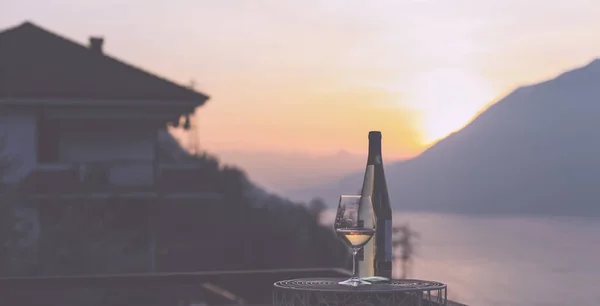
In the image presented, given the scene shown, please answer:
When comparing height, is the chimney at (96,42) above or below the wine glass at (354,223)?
above

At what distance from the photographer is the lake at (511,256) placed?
6.92 m

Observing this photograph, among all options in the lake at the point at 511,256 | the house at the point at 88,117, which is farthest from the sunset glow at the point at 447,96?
the house at the point at 88,117

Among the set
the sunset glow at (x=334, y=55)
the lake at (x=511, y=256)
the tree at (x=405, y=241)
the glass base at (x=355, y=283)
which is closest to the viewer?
the glass base at (x=355, y=283)

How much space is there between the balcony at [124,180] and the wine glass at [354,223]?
502 inches

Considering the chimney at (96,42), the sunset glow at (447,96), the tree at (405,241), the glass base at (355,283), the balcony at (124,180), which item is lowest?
the tree at (405,241)

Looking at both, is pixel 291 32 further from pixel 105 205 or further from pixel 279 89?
pixel 105 205

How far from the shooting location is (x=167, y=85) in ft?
58.2

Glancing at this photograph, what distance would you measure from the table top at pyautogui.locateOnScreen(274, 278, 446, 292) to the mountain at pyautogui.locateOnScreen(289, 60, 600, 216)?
215 centimetres

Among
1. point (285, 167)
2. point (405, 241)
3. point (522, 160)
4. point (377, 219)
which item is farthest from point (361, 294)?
point (285, 167)

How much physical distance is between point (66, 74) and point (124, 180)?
2333mm

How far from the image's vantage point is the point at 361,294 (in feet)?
9.98

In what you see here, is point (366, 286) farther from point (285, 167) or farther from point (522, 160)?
point (285, 167)

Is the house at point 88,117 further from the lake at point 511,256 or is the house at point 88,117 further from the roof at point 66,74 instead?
the lake at point 511,256

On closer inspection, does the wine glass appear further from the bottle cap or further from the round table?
the bottle cap
